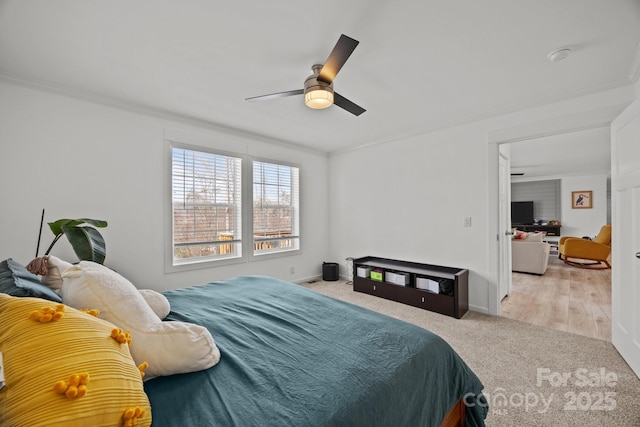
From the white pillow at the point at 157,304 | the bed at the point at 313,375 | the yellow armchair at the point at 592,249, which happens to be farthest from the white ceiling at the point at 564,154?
the white pillow at the point at 157,304

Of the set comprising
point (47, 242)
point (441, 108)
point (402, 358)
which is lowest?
point (402, 358)

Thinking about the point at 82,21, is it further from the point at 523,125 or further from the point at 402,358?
the point at 523,125

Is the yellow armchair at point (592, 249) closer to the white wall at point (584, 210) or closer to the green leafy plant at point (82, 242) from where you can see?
the white wall at point (584, 210)

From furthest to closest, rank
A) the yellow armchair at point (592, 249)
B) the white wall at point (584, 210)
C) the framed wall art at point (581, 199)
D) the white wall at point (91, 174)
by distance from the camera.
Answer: the framed wall art at point (581, 199), the white wall at point (584, 210), the yellow armchair at point (592, 249), the white wall at point (91, 174)

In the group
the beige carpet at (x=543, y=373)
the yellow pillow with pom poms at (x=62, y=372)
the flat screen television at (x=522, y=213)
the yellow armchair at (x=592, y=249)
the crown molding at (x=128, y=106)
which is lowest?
the beige carpet at (x=543, y=373)

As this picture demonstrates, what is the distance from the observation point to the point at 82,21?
67.5 inches

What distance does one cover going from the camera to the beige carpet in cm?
164

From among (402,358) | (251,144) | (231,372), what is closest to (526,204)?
(251,144)

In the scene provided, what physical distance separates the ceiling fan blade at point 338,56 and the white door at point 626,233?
2122 mm

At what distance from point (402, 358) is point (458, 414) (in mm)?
575

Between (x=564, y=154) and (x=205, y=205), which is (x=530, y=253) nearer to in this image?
(x=564, y=154)

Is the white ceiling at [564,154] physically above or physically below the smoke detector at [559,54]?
above

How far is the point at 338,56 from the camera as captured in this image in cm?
172

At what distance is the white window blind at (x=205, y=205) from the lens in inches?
132
